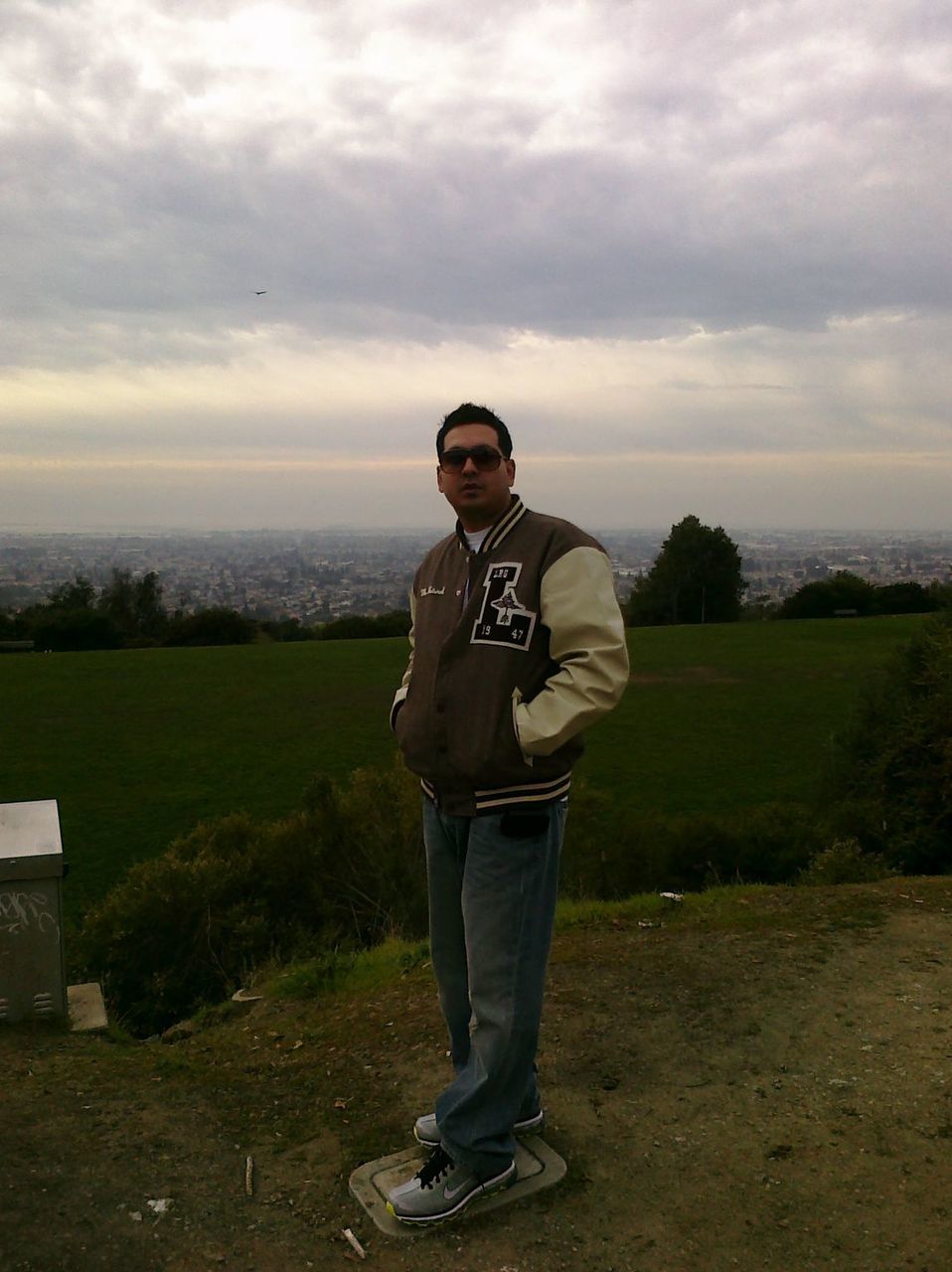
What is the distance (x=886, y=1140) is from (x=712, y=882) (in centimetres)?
866

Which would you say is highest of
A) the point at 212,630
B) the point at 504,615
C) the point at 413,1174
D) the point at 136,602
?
the point at 504,615

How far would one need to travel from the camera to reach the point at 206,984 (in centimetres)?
978

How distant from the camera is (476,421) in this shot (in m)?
3.49

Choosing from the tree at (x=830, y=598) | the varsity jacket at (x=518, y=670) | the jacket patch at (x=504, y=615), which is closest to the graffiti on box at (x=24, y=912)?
the varsity jacket at (x=518, y=670)

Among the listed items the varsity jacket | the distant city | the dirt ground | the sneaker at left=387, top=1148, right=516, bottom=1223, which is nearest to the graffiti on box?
the dirt ground

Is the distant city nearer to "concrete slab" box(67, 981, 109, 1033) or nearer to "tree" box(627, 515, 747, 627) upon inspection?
"tree" box(627, 515, 747, 627)

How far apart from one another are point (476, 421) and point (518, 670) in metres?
0.89

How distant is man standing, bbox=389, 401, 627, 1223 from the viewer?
3.22 meters

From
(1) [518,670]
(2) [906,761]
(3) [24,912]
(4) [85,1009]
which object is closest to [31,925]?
(3) [24,912]

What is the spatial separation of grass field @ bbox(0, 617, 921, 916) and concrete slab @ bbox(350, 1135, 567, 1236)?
11.6 metres

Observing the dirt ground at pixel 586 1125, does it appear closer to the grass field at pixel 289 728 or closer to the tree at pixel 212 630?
the grass field at pixel 289 728

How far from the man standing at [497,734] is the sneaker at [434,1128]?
1.05ft

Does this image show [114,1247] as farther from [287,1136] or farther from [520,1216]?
[520,1216]

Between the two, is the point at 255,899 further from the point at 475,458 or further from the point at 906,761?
the point at 475,458
